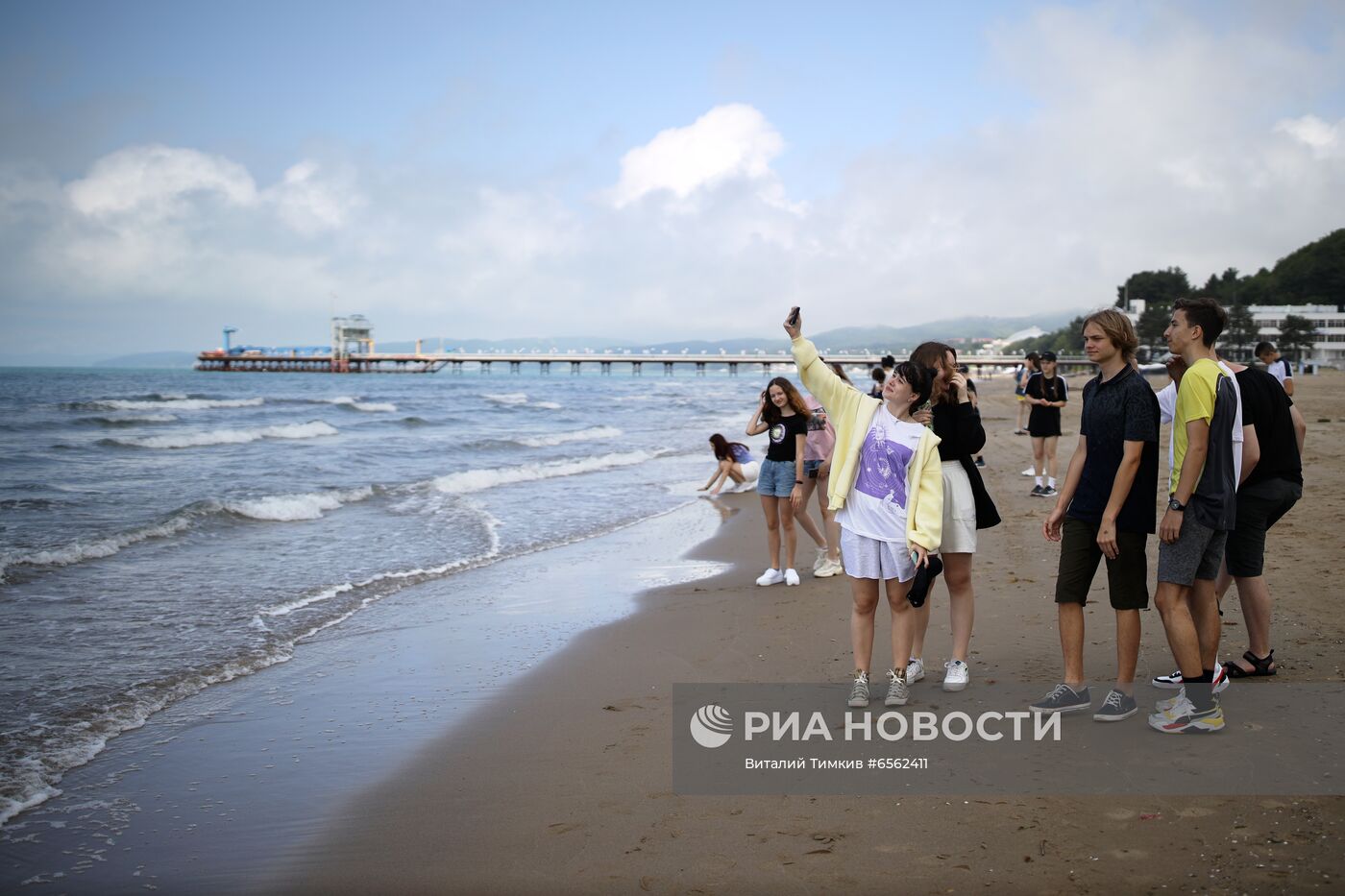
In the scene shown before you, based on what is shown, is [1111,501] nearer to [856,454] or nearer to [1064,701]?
[1064,701]

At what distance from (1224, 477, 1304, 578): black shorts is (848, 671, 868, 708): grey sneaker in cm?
188

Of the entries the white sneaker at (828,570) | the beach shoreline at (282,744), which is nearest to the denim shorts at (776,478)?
the white sneaker at (828,570)

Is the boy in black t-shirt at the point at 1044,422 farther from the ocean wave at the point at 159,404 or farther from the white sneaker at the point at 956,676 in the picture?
the ocean wave at the point at 159,404

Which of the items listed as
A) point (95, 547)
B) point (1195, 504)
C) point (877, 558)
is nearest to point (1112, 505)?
point (1195, 504)

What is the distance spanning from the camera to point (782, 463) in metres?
7.37

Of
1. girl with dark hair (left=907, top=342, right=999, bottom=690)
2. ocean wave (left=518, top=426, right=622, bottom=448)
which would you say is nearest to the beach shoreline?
girl with dark hair (left=907, top=342, right=999, bottom=690)

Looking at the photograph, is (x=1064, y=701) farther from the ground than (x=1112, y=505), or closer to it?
closer to it

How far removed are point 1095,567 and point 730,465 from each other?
10.5m

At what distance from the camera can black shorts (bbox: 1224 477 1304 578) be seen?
A: 4.46 meters

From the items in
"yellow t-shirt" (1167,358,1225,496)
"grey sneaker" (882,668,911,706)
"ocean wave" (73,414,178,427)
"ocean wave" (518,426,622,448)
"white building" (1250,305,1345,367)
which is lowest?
"grey sneaker" (882,668,911,706)

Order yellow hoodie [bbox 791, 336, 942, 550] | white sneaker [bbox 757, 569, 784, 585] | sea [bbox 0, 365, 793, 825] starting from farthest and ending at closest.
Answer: white sneaker [bbox 757, 569, 784, 585] → sea [bbox 0, 365, 793, 825] → yellow hoodie [bbox 791, 336, 942, 550]

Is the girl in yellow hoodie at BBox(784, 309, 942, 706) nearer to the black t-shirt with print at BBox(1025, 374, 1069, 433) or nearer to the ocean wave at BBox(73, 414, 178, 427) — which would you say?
the black t-shirt with print at BBox(1025, 374, 1069, 433)

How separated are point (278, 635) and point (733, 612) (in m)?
3.32

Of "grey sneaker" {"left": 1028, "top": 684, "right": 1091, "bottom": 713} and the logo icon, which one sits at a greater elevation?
"grey sneaker" {"left": 1028, "top": 684, "right": 1091, "bottom": 713}
